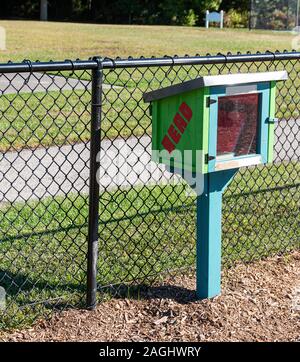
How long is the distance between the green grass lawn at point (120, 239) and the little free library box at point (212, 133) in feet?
2.12

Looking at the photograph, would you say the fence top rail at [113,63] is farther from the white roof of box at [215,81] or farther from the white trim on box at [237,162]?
the white trim on box at [237,162]

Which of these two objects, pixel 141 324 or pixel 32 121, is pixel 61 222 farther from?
pixel 32 121

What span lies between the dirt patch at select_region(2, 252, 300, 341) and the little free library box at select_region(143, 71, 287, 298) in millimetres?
180

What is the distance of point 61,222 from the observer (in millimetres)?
5344

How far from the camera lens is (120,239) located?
5.07 m

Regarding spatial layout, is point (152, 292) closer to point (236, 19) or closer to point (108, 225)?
point (108, 225)

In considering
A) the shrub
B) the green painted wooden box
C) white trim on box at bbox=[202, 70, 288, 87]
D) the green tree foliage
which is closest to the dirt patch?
the green painted wooden box

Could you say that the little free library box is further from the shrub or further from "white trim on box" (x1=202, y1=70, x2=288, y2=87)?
the shrub

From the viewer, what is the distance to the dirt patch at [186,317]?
376cm

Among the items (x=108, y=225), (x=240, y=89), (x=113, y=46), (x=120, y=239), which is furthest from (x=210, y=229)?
(x=113, y=46)

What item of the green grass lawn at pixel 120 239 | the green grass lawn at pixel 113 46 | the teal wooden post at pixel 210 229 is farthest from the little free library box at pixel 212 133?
the green grass lawn at pixel 113 46
